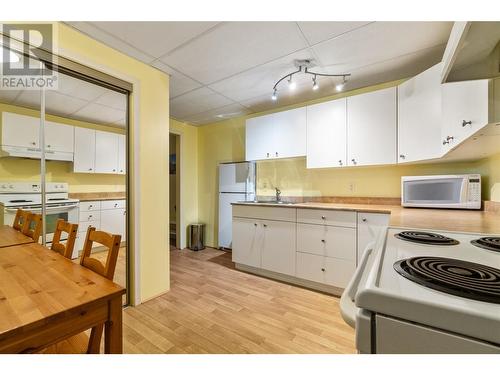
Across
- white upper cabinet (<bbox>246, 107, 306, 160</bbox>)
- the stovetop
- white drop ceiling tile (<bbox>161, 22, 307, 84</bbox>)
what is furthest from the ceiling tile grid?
the stovetop

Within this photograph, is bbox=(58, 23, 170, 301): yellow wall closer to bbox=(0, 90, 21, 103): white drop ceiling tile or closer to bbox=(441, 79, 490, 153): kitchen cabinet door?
bbox=(0, 90, 21, 103): white drop ceiling tile

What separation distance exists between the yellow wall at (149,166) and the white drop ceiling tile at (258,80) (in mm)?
704

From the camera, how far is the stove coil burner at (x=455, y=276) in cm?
47

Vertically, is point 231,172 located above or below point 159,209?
→ above

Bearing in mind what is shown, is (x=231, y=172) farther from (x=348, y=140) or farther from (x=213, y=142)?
(x=348, y=140)

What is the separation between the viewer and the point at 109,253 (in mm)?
1015

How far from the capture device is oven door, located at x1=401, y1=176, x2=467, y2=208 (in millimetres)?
1891

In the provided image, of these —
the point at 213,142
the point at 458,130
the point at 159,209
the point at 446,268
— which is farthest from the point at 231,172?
the point at 446,268

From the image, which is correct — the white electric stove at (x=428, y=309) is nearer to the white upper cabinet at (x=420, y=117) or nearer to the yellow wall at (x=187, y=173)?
the white upper cabinet at (x=420, y=117)

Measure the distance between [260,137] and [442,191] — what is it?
2096mm
